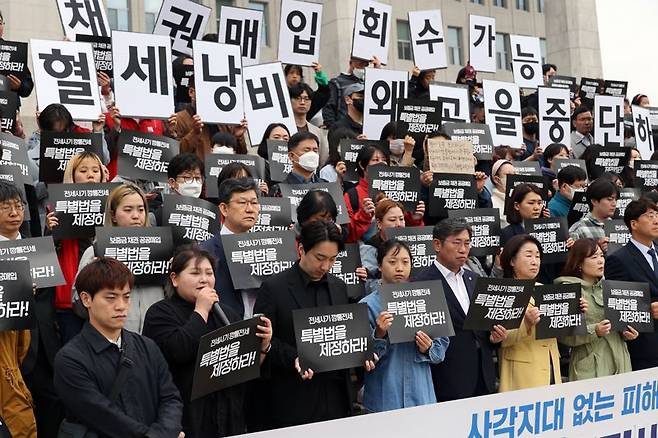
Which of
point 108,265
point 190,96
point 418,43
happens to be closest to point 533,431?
point 108,265

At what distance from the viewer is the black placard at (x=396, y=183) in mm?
9039

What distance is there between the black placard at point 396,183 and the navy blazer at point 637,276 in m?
1.76

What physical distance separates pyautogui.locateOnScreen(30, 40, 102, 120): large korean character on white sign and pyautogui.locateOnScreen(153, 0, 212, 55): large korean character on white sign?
9.50ft

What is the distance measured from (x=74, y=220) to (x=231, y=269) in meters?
1.18

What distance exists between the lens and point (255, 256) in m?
6.87

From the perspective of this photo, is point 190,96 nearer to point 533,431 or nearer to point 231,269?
point 231,269

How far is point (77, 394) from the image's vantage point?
5.06m

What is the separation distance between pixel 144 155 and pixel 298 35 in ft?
14.5

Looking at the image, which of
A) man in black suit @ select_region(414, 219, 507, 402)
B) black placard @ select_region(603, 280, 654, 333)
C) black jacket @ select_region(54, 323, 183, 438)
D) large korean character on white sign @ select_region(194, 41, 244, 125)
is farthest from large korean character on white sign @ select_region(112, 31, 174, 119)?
black jacket @ select_region(54, 323, 183, 438)

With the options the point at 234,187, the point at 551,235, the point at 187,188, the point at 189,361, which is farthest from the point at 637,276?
the point at 189,361

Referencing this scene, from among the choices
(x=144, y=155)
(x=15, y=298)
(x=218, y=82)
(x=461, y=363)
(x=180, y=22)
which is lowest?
(x=461, y=363)

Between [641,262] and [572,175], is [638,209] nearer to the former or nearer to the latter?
[641,262]

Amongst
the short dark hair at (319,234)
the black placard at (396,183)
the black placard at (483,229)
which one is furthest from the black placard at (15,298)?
the black placard at (483,229)

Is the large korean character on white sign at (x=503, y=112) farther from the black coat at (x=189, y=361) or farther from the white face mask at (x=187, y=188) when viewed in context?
the black coat at (x=189, y=361)
